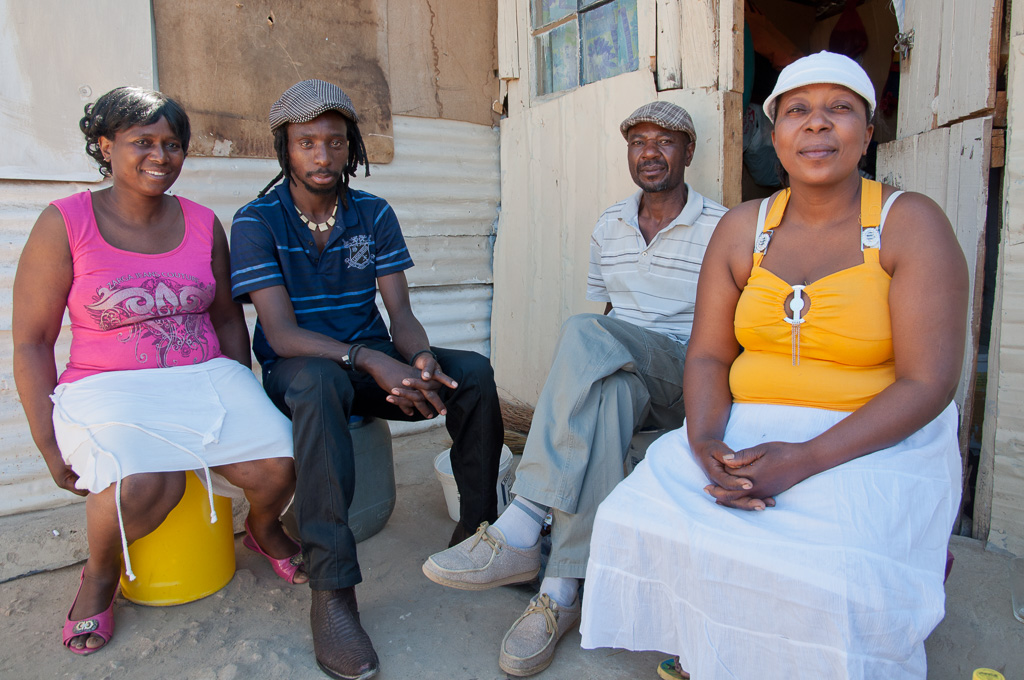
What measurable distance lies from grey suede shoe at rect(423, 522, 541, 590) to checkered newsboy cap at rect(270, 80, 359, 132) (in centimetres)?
153

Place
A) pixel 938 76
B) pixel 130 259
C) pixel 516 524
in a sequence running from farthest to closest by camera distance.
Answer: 1. pixel 938 76
2. pixel 130 259
3. pixel 516 524

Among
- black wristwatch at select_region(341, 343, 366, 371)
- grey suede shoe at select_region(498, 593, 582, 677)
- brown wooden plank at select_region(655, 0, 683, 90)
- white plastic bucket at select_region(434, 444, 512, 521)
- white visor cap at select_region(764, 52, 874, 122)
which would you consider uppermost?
brown wooden plank at select_region(655, 0, 683, 90)

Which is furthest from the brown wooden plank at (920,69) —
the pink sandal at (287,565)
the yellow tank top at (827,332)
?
the pink sandal at (287,565)

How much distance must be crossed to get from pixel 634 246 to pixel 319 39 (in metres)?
2.04

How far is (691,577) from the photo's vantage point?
5.20 feet

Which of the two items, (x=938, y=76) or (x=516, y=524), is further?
(x=938, y=76)

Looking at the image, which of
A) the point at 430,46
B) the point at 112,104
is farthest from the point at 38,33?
the point at 430,46

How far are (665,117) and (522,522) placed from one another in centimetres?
169

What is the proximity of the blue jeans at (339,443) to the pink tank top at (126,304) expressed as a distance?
0.34m

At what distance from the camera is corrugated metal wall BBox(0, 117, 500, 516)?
10.1 ft

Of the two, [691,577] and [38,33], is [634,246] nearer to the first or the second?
[691,577]

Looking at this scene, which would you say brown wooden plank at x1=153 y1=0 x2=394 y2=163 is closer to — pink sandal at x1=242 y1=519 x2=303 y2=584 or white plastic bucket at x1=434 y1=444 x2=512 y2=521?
white plastic bucket at x1=434 y1=444 x2=512 y2=521

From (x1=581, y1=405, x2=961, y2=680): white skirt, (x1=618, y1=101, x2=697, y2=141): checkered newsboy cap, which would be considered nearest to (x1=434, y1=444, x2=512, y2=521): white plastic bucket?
(x1=581, y1=405, x2=961, y2=680): white skirt

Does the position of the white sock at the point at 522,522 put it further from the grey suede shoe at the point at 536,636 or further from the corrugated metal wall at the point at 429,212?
the corrugated metal wall at the point at 429,212
